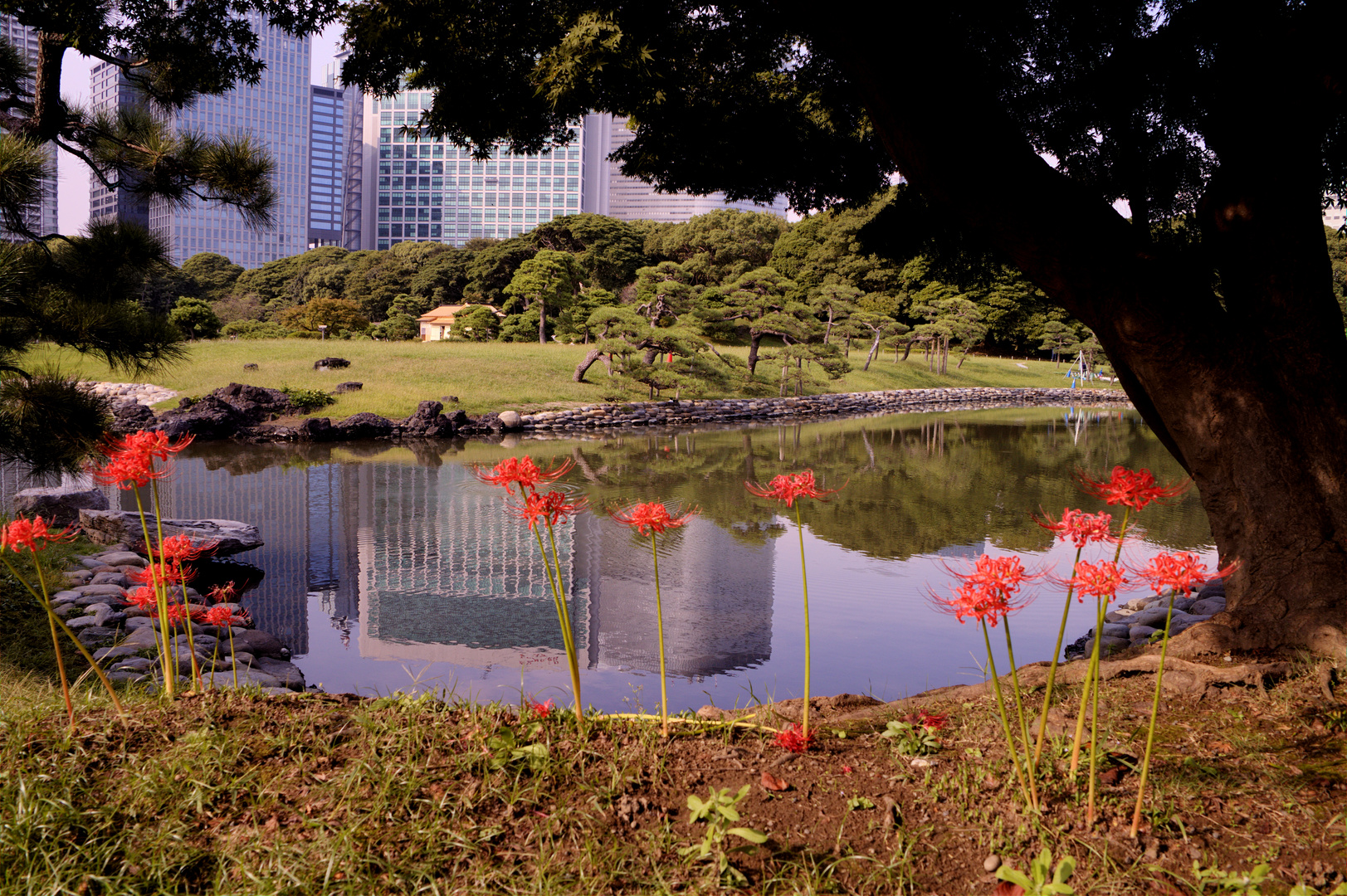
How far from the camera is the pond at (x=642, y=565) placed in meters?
4.07

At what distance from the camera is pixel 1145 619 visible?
15.4 ft

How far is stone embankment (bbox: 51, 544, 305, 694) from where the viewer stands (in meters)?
3.42

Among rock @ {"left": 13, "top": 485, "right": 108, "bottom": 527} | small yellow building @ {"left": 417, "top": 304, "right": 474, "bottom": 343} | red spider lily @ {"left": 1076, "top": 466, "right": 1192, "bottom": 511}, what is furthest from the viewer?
small yellow building @ {"left": 417, "top": 304, "right": 474, "bottom": 343}

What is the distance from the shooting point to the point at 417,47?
174 inches

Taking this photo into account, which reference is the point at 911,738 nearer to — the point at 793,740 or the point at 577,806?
the point at 793,740

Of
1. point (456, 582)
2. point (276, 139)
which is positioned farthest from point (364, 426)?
point (276, 139)

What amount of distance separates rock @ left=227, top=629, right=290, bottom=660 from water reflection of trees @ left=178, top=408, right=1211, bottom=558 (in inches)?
151

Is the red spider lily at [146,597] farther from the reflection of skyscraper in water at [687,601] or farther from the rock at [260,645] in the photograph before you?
the reflection of skyscraper in water at [687,601]

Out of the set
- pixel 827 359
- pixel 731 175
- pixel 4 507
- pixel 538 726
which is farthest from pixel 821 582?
pixel 827 359

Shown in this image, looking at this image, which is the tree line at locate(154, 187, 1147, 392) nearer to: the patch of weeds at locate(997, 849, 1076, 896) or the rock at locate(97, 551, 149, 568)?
the rock at locate(97, 551, 149, 568)

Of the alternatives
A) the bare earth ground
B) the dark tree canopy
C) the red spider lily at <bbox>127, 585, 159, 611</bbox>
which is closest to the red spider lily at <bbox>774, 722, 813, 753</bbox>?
the bare earth ground

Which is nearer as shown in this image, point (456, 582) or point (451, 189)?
point (456, 582)

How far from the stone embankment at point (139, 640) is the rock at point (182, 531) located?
826 mm

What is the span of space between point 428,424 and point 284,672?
36.2 feet
